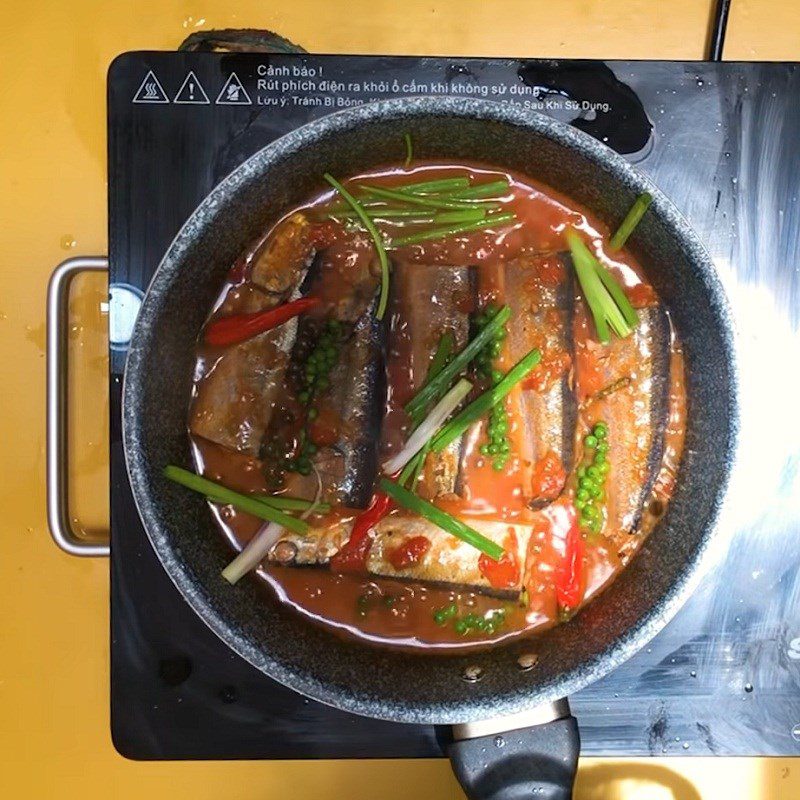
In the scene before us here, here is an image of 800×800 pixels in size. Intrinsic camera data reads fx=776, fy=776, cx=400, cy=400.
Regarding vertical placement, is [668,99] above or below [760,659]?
above

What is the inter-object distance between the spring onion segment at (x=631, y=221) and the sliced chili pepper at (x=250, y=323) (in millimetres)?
607

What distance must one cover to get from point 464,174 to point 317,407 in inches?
21.8

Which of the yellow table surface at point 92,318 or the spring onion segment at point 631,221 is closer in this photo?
the spring onion segment at point 631,221

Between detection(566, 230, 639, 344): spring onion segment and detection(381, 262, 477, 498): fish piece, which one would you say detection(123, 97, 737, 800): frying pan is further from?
detection(381, 262, 477, 498): fish piece

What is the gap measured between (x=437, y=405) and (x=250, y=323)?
1.33ft

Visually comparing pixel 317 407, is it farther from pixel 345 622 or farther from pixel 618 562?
pixel 618 562

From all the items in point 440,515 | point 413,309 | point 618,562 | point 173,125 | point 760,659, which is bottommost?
point 760,659

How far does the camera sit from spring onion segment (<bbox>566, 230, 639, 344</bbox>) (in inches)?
60.4

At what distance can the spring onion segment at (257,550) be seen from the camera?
5.03 feet

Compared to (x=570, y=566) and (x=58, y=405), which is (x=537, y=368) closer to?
(x=570, y=566)

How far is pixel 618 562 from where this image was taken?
1.58 metres

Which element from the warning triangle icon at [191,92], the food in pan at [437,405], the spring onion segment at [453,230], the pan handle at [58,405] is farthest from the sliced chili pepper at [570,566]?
the warning triangle icon at [191,92]

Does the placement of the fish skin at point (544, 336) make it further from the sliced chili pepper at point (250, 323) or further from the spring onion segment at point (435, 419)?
the sliced chili pepper at point (250, 323)

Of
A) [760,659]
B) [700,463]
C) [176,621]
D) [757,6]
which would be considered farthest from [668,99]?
[176,621]
